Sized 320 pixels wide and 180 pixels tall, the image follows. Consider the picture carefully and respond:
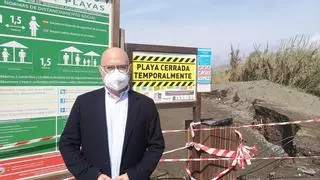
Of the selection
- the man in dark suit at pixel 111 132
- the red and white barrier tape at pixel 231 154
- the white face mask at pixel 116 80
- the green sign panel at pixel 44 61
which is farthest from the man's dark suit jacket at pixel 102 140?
the red and white barrier tape at pixel 231 154

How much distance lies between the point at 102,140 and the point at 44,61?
6.70 feet

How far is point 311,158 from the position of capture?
10.0 m

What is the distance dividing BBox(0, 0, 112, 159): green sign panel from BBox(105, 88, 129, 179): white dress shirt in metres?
1.79

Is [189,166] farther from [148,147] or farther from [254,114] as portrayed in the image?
[254,114]

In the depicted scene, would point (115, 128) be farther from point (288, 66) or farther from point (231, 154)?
point (288, 66)

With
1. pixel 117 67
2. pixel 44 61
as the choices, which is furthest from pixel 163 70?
pixel 117 67

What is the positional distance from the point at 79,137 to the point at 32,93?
1.73m

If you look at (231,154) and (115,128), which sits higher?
(115,128)

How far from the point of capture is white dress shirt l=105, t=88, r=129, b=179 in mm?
3627

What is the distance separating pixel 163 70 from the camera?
7016 millimetres

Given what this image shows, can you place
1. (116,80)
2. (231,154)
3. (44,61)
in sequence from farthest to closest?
(231,154) → (44,61) → (116,80)

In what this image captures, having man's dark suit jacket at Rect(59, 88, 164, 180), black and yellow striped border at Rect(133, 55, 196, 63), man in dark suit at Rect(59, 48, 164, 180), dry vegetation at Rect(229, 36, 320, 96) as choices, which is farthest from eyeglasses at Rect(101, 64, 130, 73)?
dry vegetation at Rect(229, 36, 320, 96)

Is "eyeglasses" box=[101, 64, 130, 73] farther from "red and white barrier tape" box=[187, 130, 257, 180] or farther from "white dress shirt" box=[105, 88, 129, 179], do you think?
"red and white barrier tape" box=[187, 130, 257, 180]

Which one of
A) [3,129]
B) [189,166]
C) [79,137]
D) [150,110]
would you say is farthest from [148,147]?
[189,166]
